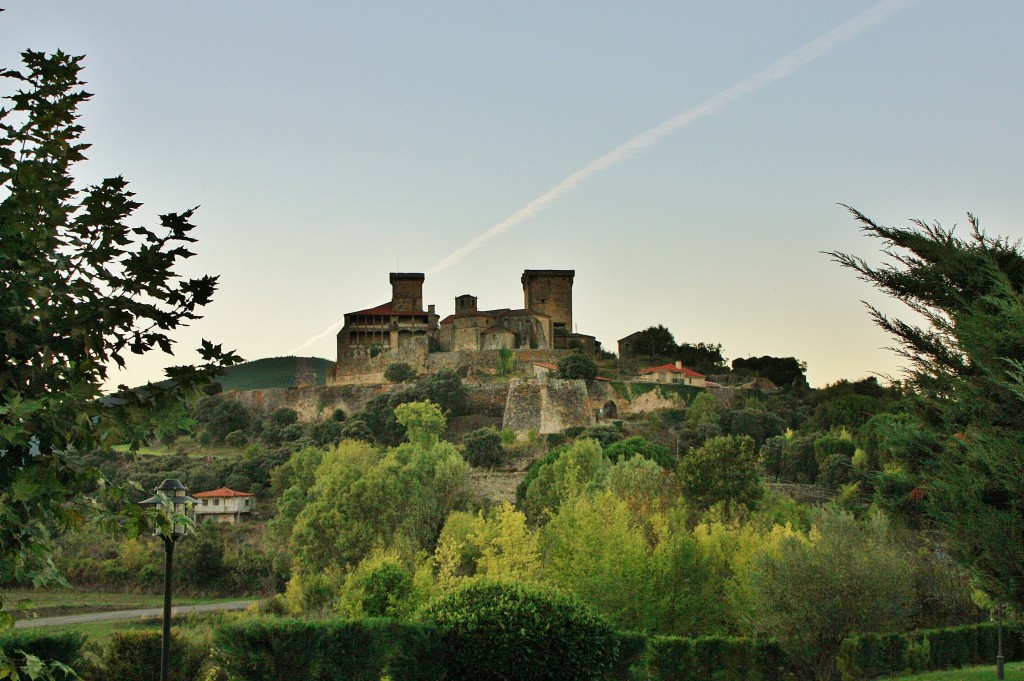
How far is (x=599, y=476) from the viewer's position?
41.8 m

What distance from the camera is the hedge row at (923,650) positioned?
20.1 m

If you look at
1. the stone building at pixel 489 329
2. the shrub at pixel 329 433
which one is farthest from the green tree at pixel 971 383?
the stone building at pixel 489 329

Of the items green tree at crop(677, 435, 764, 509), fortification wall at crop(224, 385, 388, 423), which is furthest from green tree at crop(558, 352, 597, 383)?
green tree at crop(677, 435, 764, 509)

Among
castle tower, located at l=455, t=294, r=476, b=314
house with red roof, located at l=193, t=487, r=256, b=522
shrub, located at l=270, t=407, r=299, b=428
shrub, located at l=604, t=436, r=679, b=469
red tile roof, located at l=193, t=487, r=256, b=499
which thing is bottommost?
house with red roof, located at l=193, t=487, r=256, b=522

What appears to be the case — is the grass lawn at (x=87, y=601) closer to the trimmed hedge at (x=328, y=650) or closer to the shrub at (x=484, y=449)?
the shrub at (x=484, y=449)

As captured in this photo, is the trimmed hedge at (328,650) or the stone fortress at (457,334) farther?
the stone fortress at (457,334)

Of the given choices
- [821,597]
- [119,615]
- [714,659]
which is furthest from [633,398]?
[714,659]

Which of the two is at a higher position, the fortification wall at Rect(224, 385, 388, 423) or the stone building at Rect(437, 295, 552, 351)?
the stone building at Rect(437, 295, 552, 351)

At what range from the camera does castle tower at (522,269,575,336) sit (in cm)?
8181

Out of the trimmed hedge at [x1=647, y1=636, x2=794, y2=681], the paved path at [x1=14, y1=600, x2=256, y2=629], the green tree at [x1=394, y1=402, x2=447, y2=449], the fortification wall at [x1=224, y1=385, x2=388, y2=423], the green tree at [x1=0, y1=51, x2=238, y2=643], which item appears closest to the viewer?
the green tree at [x1=0, y1=51, x2=238, y2=643]

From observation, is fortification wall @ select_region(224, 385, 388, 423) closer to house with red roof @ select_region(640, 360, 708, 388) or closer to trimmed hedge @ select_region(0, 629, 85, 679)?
house with red roof @ select_region(640, 360, 708, 388)

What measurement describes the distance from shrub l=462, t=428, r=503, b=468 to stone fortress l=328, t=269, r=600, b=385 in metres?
13.6

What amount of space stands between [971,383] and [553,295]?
7084 cm

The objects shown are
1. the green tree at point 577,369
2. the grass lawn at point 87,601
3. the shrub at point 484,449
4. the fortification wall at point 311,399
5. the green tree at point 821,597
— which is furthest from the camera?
the fortification wall at point 311,399
